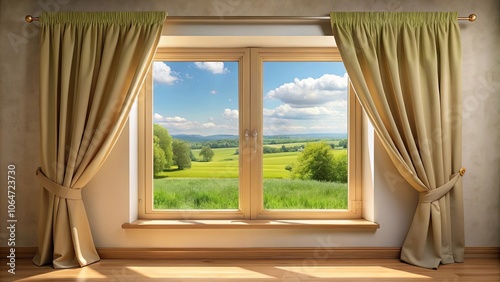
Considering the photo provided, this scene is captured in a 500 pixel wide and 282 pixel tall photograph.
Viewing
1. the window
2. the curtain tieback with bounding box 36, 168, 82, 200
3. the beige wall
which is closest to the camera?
the curtain tieback with bounding box 36, 168, 82, 200

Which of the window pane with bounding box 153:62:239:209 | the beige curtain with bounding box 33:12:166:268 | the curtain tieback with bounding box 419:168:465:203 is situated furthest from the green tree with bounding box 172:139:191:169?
the curtain tieback with bounding box 419:168:465:203

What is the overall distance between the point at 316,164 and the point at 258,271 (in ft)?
3.33

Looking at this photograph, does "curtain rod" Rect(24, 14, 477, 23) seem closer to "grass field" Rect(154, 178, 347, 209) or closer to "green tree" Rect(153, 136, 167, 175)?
"green tree" Rect(153, 136, 167, 175)

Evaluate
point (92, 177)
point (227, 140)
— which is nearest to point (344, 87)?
point (227, 140)

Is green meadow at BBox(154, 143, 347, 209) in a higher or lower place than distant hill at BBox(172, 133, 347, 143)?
lower

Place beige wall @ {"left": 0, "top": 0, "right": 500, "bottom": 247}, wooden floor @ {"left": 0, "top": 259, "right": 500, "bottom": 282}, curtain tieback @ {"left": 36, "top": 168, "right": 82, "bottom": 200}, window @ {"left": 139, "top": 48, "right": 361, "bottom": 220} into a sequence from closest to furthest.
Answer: wooden floor @ {"left": 0, "top": 259, "right": 500, "bottom": 282} < curtain tieback @ {"left": 36, "top": 168, "right": 82, "bottom": 200} < beige wall @ {"left": 0, "top": 0, "right": 500, "bottom": 247} < window @ {"left": 139, "top": 48, "right": 361, "bottom": 220}

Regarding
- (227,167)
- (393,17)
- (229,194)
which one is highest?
(393,17)

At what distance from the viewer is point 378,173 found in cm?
306

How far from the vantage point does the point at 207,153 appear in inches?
133

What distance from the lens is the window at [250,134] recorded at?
3289mm

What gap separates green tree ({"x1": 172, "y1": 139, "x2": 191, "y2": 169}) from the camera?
3.35 m

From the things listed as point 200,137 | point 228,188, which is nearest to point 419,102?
point 228,188

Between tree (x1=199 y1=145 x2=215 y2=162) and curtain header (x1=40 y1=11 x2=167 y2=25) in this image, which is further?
tree (x1=199 y1=145 x2=215 y2=162)

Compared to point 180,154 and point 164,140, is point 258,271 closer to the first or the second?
point 180,154
